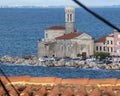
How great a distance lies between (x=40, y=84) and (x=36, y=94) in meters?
0.92

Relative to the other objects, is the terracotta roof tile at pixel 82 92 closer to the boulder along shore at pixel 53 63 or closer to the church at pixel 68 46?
the boulder along shore at pixel 53 63

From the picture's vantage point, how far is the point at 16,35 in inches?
5448

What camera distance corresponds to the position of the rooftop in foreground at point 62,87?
1170 cm

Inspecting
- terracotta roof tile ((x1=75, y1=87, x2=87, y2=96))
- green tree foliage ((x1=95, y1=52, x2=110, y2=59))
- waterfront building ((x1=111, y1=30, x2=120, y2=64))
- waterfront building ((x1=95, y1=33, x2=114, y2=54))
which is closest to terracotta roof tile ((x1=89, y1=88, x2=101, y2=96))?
terracotta roof tile ((x1=75, y1=87, x2=87, y2=96))

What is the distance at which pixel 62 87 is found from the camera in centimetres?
1233

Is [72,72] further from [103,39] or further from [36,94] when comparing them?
[36,94]

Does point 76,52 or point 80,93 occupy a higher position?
point 80,93

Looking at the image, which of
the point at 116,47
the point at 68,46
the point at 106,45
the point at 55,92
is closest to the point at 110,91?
the point at 55,92

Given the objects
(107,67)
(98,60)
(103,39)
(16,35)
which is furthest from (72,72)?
A: (16,35)

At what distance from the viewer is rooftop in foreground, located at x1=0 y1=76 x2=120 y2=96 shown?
11703mm

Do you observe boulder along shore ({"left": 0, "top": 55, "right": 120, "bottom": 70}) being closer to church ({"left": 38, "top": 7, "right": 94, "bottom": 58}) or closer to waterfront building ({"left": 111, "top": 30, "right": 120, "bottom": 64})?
church ({"left": 38, "top": 7, "right": 94, "bottom": 58})

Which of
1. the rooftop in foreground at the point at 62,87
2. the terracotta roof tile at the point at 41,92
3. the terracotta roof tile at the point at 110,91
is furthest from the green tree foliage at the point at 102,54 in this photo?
the terracotta roof tile at the point at 41,92

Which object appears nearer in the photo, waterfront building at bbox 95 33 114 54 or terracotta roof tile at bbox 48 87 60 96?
terracotta roof tile at bbox 48 87 60 96

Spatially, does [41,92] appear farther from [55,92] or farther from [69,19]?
[69,19]
